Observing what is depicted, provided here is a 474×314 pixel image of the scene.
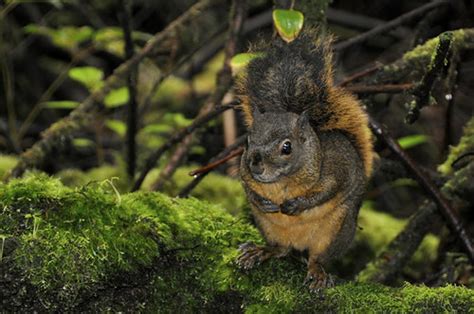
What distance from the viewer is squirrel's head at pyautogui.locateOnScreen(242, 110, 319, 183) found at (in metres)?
3.12

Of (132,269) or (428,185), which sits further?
(428,185)

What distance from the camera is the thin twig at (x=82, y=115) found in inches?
188

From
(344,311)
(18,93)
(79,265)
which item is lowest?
(18,93)

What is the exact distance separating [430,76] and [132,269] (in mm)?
1828

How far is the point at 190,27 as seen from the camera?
19.1 feet

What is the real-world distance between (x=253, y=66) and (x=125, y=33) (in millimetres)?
1886

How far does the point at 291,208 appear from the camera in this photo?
3119 mm

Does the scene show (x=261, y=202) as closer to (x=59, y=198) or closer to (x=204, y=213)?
(x=204, y=213)

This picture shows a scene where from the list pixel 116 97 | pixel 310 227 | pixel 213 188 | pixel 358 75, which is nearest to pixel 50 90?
pixel 116 97

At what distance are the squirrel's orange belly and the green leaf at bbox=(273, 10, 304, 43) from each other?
84 centimetres

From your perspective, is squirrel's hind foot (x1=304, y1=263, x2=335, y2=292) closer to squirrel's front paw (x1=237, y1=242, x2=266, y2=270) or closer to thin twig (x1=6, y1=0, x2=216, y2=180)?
squirrel's front paw (x1=237, y1=242, x2=266, y2=270)

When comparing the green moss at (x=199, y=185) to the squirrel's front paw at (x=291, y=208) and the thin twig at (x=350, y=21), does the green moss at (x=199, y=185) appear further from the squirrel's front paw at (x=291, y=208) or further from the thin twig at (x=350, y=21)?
the squirrel's front paw at (x=291, y=208)

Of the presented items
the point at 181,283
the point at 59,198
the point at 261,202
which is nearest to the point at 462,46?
the point at 261,202

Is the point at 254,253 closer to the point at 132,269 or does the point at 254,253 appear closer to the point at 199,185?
the point at 132,269
